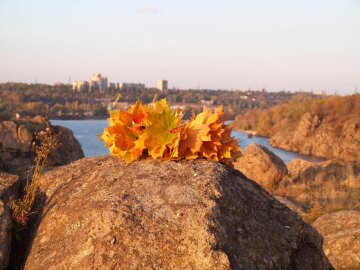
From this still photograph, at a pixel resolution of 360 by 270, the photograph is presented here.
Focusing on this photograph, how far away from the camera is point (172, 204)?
3377 millimetres

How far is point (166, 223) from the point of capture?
3.25m

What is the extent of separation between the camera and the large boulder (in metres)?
3.11

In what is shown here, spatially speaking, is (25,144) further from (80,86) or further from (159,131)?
(80,86)

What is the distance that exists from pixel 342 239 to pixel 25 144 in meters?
12.5

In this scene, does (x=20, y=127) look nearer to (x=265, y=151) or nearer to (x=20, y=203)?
(x=265, y=151)

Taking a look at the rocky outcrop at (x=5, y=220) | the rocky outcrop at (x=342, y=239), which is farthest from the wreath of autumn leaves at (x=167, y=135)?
the rocky outcrop at (x=342, y=239)

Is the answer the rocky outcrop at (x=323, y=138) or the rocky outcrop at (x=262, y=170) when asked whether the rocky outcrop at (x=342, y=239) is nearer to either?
the rocky outcrop at (x=262, y=170)

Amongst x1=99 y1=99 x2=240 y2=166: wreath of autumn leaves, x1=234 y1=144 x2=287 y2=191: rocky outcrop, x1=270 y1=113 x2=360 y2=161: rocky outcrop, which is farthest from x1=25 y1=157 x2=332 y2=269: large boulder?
x1=270 y1=113 x2=360 y2=161: rocky outcrop

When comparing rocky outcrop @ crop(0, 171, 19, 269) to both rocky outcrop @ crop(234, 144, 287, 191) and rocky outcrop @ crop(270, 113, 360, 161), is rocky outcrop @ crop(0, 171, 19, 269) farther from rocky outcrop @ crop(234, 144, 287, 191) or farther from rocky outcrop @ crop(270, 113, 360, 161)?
rocky outcrop @ crop(270, 113, 360, 161)

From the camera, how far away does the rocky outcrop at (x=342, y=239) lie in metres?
7.93

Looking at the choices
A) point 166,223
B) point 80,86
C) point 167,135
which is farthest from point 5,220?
point 80,86

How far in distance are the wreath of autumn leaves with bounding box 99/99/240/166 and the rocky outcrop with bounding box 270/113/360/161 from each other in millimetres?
77965

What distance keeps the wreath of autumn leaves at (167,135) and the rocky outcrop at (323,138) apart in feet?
256

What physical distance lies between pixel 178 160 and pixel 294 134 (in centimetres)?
9907
